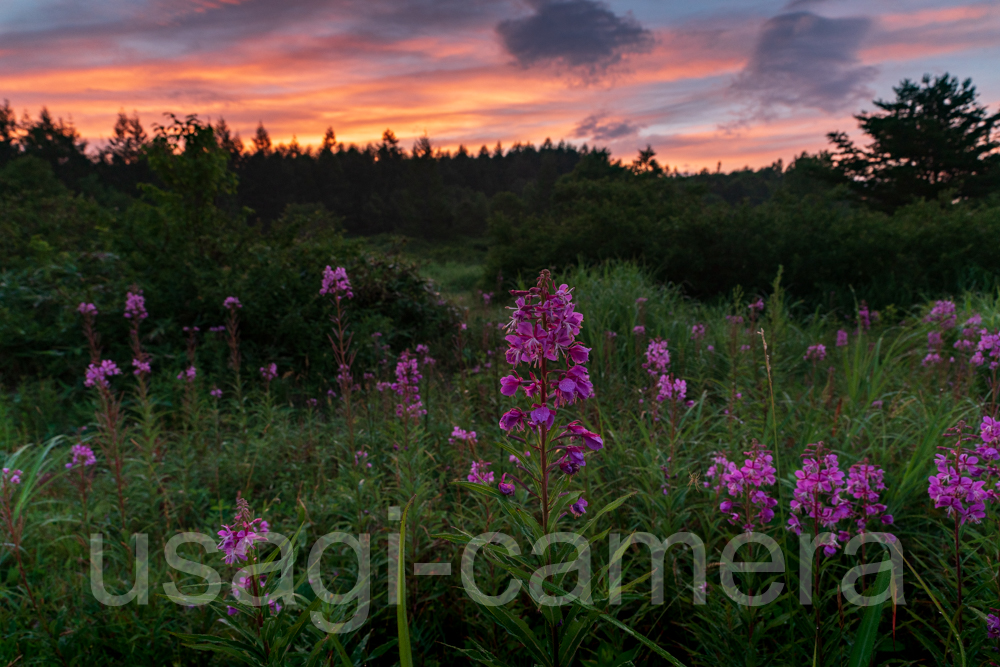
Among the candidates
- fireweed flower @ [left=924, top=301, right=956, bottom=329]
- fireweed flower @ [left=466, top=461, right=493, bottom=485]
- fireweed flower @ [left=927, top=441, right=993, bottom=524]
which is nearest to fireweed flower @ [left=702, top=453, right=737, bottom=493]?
fireweed flower @ [left=927, top=441, right=993, bottom=524]

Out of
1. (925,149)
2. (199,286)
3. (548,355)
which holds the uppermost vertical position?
(925,149)

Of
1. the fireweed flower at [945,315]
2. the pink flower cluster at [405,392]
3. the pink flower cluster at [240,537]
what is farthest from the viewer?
the fireweed flower at [945,315]

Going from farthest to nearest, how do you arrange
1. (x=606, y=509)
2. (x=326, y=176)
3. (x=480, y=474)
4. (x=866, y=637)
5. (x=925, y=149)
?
(x=326, y=176), (x=925, y=149), (x=480, y=474), (x=866, y=637), (x=606, y=509)

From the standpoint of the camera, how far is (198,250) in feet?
24.7

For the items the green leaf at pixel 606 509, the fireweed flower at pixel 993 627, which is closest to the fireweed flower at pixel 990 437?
the fireweed flower at pixel 993 627

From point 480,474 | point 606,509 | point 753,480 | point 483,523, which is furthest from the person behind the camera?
point 480,474

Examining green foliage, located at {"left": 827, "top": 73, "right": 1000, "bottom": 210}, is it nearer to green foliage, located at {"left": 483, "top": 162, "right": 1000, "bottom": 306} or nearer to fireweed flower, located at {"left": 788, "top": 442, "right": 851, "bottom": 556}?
green foliage, located at {"left": 483, "top": 162, "right": 1000, "bottom": 306}

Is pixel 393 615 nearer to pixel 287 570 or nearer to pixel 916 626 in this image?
pixel 287 570

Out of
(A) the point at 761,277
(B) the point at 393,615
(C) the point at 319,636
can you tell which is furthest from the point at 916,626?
(A) the point at 761,277

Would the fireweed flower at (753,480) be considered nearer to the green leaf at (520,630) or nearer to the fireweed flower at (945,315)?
the green leaf at (520,630)

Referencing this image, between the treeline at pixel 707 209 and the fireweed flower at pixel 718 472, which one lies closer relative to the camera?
the fireweed flower at pixel 718 472

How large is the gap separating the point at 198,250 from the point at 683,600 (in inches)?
308

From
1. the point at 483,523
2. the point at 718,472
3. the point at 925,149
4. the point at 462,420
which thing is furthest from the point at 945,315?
the point at 925,149

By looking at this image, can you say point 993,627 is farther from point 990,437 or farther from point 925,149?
point 925,149
